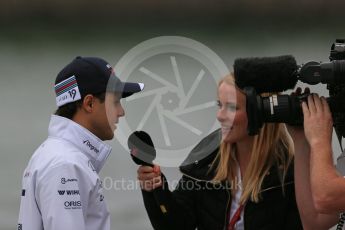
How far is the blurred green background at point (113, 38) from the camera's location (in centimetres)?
308

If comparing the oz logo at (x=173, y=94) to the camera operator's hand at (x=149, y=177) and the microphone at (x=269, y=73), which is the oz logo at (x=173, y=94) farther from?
the microphone at (x=269, y=73)

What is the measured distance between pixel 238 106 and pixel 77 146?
18.6 inches

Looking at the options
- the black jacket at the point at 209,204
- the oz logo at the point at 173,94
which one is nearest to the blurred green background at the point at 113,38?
the oz logo at the point at 173,94

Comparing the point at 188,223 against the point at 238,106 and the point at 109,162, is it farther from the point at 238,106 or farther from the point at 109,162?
the point at 109,162

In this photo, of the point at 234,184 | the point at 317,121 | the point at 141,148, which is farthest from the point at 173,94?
the point at 317,121

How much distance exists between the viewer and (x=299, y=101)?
1584 millimetres

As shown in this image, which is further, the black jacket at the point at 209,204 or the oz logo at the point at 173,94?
the oz logo at the point at 173,94

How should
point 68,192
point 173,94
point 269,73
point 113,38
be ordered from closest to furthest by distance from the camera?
point 68,192 → point 269,73 → point 173,94 → point 113,38

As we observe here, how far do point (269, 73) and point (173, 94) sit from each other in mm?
Answer: 1356

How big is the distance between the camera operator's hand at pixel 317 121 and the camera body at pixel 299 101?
0.02 m

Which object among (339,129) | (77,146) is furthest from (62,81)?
(339,129)

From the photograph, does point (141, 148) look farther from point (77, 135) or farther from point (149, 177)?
point (77, 135)

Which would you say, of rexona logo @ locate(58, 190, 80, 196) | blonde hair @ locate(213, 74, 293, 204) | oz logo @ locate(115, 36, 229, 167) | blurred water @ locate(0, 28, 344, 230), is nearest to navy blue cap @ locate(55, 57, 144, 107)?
rexona logo @ locate(58, 190, 80, 196)

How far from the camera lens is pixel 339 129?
159cm
